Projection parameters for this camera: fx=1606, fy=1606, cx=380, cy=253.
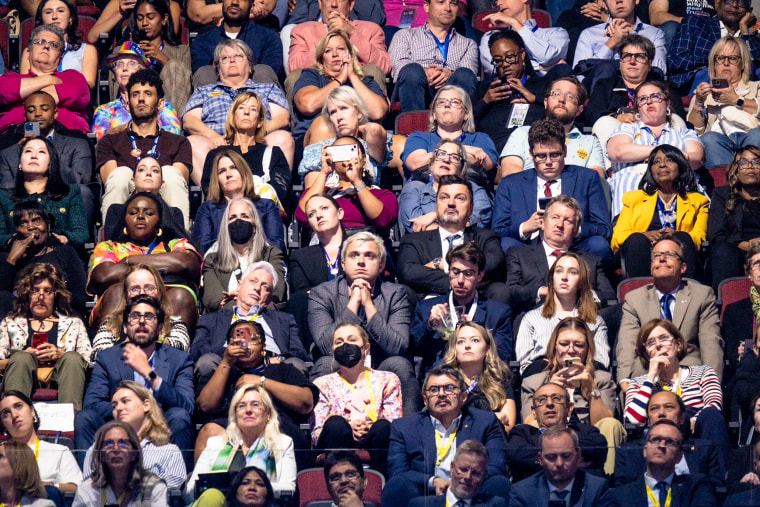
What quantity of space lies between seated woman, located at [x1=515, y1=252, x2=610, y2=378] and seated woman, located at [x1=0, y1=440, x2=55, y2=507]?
279 cm

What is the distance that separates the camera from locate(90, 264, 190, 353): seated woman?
7.85 meters

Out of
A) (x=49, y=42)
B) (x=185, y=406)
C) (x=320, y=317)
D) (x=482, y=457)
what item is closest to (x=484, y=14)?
(x=49, y=42)

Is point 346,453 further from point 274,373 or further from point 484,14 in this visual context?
point 484,14

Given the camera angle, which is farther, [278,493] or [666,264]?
[666,264]

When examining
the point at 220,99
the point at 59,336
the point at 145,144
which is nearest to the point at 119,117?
the point at 145,144

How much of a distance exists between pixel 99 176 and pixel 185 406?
2.48 m

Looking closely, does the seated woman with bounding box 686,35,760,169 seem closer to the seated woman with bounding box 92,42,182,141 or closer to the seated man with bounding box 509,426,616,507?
the seated woman with bounding box 92,42,182,141

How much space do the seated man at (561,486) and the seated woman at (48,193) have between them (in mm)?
3676

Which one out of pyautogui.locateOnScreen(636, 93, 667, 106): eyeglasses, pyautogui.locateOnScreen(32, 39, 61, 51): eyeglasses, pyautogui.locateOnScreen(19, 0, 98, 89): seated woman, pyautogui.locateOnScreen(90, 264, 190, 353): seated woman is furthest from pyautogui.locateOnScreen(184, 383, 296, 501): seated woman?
pyautogui.locateOnScreen(19, 0, 98, 89): seated woman

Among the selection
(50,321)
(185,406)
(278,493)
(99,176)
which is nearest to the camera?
(278,493)

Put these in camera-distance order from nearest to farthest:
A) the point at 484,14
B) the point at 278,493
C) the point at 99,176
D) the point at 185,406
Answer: the point at 278,493, the point at 185,406, the point at 99,176, the point at 484,14

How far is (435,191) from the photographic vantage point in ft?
30.0

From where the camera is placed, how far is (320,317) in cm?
804

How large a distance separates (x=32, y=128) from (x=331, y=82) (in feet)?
6.10
